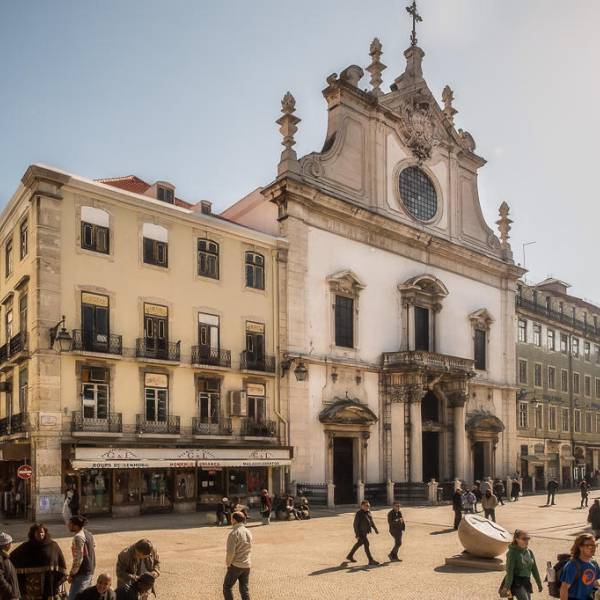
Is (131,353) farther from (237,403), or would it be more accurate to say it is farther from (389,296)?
(389,296)

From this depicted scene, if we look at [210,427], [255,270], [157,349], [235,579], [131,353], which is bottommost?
[235,579]

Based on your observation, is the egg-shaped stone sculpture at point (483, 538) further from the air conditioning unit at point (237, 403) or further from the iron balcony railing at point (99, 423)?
the air conditioning unit at point (237, 403)

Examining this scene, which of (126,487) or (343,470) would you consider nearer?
(126,487)

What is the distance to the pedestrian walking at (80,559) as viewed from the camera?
1041 cm

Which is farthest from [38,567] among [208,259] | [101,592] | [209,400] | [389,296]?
[389,296]

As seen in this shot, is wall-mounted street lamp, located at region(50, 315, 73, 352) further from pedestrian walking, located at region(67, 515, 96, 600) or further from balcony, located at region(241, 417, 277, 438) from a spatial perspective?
pedestrian walking, located at region(67, 515, 96, 600)

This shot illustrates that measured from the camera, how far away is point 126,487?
2817 centimetres

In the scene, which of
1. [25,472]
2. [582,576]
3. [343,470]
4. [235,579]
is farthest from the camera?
[343,470]

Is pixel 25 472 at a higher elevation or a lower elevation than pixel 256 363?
lower

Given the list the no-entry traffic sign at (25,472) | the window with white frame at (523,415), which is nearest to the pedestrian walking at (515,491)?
the window with white frame at (523,415)

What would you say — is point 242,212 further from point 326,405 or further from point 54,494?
point 54,494

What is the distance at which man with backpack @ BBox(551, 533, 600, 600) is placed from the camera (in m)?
8.46

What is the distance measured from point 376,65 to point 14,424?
27.2m

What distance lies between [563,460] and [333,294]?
104 feet
